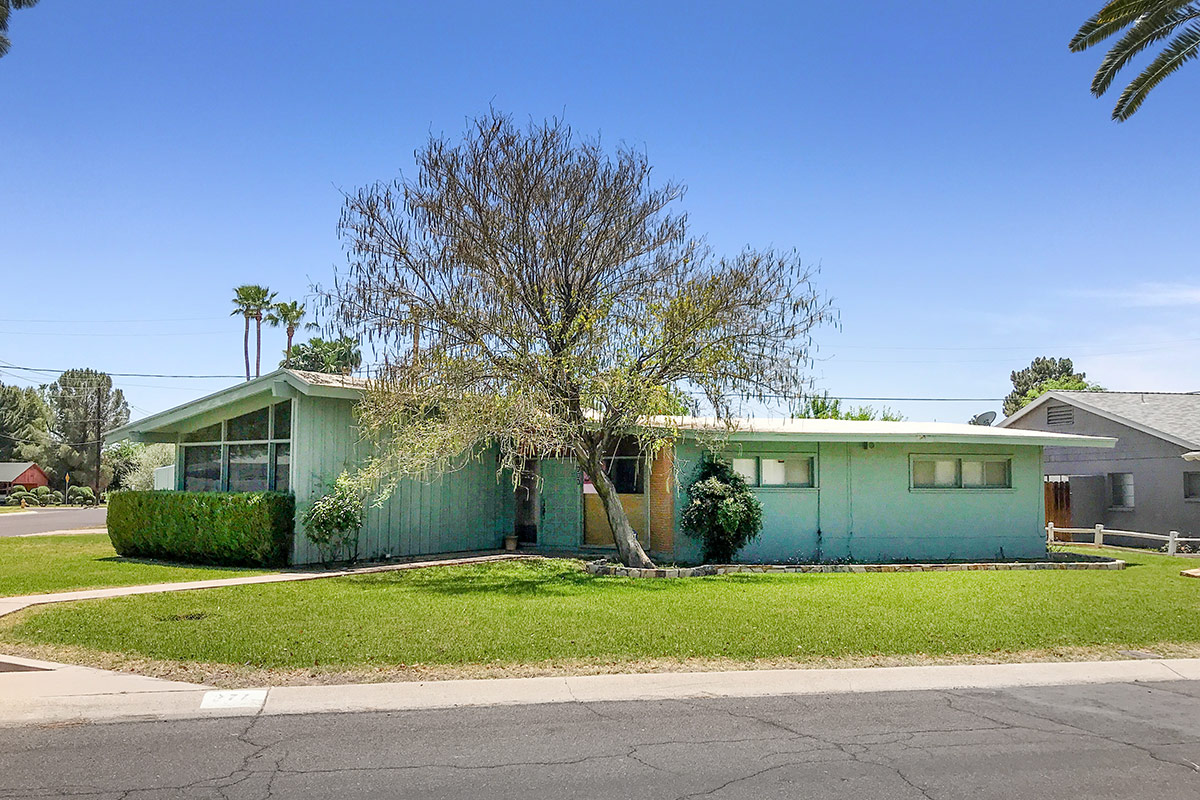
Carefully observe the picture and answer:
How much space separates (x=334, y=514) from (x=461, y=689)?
29.2 ft

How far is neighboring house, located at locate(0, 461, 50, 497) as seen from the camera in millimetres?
57844

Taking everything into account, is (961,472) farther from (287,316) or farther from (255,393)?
(287,316)

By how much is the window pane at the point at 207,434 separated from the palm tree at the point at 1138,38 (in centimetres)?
1638

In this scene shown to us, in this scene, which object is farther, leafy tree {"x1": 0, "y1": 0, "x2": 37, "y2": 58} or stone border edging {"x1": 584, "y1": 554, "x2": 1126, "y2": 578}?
leafy tree {"x1": 0, "y1": 0, "x2": 37, "y2": 58}

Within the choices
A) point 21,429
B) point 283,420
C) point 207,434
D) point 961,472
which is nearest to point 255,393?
point 283,420

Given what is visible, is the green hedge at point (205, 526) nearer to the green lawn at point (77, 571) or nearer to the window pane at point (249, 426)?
the green lawn at point (77, 571)

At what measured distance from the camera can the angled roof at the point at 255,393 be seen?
54.7 ft

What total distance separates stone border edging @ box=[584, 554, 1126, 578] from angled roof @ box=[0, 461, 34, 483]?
54.4 meters

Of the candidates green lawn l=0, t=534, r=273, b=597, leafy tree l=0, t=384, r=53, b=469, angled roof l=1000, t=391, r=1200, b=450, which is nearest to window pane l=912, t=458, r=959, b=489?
angled roof l=1000, t=391, r=1200, b=450

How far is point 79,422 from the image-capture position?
62781 mm

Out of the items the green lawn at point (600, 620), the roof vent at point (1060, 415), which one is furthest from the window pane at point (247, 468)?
the roof vent at point (1060, 415)

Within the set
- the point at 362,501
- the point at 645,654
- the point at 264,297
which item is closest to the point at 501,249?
the point at 362,501

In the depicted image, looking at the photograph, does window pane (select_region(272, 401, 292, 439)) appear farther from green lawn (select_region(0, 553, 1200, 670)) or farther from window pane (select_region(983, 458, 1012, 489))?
window pane (select_region(983, 458, 1012, 489))

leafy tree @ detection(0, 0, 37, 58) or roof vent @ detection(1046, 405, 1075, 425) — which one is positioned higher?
leafy tree @ detection(0, 0, 37, 58)
